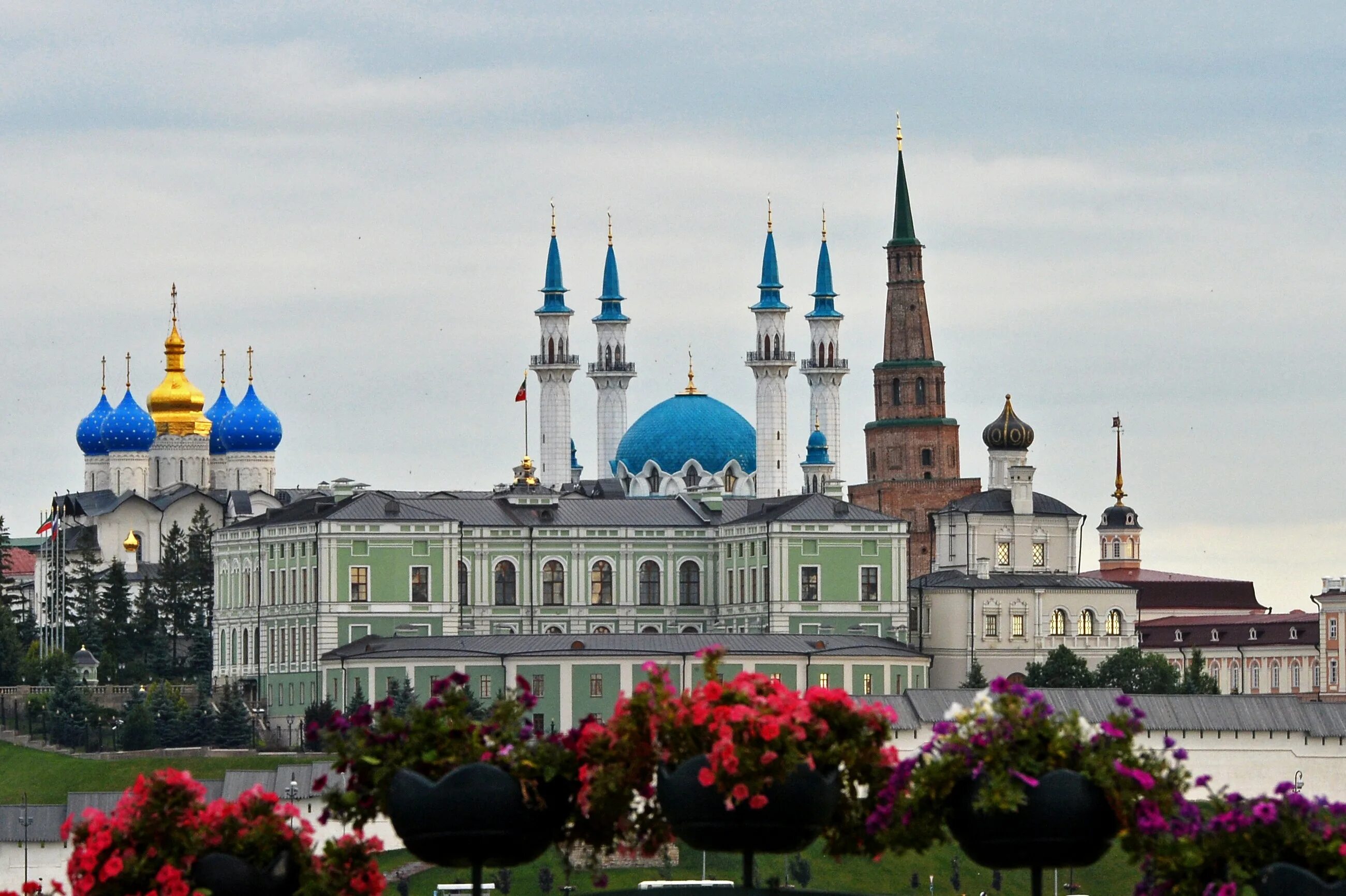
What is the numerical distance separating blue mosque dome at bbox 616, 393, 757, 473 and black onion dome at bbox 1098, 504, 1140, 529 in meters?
25.6

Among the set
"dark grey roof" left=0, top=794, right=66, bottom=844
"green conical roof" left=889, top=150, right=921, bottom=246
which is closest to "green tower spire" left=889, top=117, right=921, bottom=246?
"green conical roof" left=889, top=150, right=921, bottom=246

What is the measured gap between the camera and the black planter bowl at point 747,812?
20.4 m

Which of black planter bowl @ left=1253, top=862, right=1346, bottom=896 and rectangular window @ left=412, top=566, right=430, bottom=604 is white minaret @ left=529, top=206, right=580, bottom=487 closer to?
rectangular window @ left=412, top=566, right=430, bottom=604

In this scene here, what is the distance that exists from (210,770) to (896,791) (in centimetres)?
7149

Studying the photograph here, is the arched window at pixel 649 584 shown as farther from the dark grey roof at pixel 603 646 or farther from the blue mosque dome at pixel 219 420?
the blue mosque dome at pixel 219 420

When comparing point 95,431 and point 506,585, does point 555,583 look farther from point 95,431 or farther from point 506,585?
point 95,431

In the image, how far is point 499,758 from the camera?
21.4 metres

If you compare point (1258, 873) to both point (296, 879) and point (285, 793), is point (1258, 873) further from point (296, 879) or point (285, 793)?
point (285, 793)

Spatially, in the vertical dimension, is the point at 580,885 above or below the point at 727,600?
below

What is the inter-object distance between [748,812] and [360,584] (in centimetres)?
8610

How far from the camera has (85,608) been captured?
12088 cm

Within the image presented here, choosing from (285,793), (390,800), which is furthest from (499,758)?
(285,793)

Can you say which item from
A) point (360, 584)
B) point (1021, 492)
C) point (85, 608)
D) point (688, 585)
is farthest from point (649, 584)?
point (85, 608)

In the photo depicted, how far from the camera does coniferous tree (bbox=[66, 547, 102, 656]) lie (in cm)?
11725
